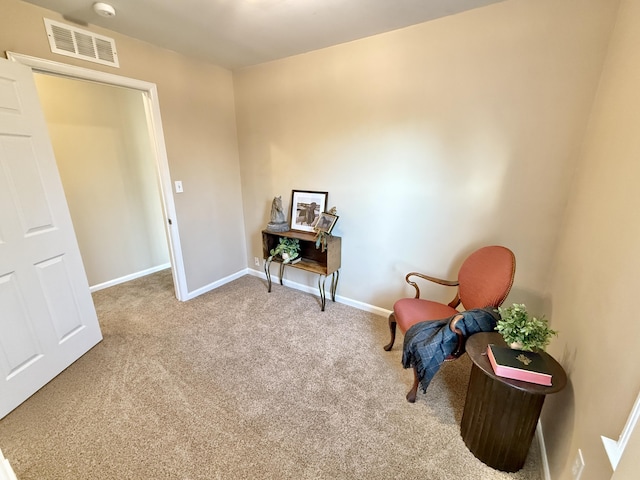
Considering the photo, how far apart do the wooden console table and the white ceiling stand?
1.69 meters

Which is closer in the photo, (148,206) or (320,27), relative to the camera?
(320,27)

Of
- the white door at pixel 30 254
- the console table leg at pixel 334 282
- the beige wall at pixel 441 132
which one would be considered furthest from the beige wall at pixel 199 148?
the console table leg at pixel 334 282

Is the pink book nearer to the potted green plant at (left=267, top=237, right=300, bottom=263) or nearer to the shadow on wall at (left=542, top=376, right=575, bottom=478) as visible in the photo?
the shadow on wall at (left=542, top=376, right=575, bottom=478)

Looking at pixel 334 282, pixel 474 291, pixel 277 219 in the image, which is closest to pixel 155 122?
pixel 277 219

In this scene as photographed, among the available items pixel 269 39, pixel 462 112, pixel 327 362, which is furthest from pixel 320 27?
pixel 327 362

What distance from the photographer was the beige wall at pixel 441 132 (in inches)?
64.5

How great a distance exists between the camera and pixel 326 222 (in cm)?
266

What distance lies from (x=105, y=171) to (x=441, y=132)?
361 centimetres

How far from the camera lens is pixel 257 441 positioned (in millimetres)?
→ 1452

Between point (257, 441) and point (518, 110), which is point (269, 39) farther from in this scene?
point (257, 441)

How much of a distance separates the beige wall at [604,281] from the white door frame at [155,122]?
3.13 metres

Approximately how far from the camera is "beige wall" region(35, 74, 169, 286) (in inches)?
111

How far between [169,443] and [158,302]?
1.81 meters

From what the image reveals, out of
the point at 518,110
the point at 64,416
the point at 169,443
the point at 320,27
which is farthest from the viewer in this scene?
the point at 320,27
